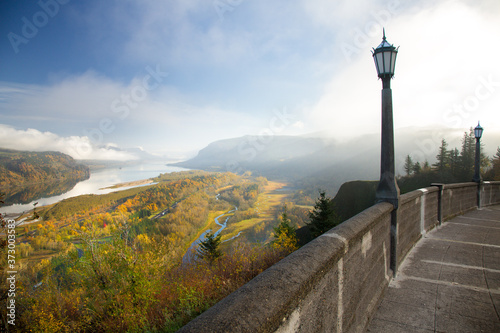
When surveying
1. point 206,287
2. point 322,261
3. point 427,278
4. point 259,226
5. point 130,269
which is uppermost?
point 322,261

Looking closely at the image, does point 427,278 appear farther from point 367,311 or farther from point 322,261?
point 322,261

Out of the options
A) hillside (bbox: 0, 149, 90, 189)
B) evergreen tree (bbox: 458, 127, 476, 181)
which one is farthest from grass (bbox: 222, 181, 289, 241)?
evergreen tree (bbox: 458, 127, 476, 181)

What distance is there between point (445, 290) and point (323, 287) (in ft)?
11.1

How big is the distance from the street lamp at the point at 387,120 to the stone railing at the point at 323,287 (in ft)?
1.09

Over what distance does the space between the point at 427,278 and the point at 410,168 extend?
295 feet

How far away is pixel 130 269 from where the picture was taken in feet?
45.2

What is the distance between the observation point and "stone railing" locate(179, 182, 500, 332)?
1234 mm

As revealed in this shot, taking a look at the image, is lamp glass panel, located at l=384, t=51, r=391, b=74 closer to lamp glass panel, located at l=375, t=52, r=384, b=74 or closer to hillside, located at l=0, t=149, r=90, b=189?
lamp glass panel, located at l=375, t=52, r=384, b=74

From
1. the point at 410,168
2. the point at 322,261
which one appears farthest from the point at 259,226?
the point at 322,261

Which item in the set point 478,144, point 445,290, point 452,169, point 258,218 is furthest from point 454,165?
point 445,290

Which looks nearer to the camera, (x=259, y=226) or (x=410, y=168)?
(x=410, y=168)

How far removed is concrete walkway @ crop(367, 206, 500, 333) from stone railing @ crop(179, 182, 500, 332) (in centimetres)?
25

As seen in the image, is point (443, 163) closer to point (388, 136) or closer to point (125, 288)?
point (388, 136)

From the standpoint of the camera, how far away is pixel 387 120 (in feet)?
13.8
